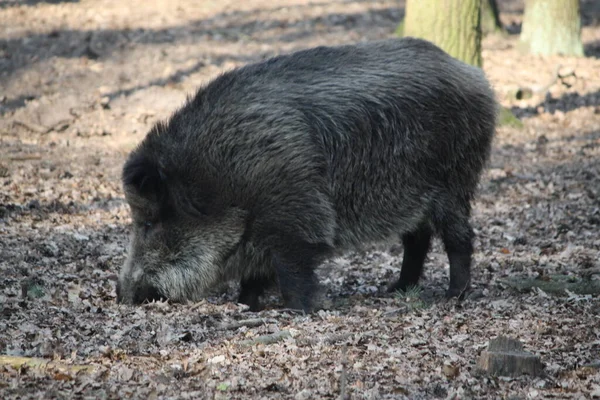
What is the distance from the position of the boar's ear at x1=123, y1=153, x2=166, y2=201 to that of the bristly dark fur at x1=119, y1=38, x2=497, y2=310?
0.04ft

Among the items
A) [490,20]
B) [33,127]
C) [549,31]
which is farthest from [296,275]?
[490,20]

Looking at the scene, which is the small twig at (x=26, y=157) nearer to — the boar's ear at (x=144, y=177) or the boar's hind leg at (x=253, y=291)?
the boar's ear at (x=144, y=177)

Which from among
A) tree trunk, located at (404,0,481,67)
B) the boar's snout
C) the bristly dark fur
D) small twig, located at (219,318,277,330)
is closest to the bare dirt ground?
small twig, located at (219,318,277,330)

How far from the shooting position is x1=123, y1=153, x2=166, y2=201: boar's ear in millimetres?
6266

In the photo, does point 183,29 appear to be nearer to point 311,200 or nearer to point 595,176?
point 595,176

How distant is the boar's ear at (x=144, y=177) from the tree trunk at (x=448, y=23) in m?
6.24

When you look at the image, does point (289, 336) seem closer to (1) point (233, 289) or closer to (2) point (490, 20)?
(1) point (233, 289)

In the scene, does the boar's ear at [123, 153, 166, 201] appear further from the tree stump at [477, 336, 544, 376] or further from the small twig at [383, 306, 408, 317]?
the tree stump at [477, 336, 544, 376]

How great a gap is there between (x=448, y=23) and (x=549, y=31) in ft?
16.0

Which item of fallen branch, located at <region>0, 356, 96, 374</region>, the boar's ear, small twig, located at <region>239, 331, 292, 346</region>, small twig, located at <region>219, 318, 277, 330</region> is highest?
the boar's ear

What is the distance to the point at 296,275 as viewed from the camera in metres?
6.33

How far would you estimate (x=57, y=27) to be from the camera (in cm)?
1656

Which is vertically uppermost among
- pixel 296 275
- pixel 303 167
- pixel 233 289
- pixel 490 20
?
pixel 490 20

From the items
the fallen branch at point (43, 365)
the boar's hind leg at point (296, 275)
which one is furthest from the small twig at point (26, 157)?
the fallen branch at point (43, 365)
